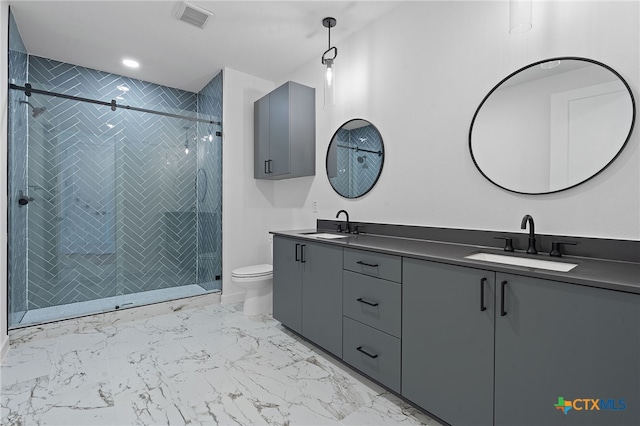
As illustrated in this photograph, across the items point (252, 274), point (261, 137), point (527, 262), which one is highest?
point (261, 137)

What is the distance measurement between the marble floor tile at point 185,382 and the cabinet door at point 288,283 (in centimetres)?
17

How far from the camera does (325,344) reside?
220 cm

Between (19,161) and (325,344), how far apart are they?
2.99m

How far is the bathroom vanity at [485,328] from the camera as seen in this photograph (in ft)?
3.36

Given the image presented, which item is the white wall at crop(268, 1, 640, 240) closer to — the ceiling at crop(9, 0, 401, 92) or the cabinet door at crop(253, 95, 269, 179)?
the ceiling at crop(9, 0, 401, 92)

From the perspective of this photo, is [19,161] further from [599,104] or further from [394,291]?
[599,104]

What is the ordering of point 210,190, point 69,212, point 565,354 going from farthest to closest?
point 210,190 < point 69,212 < point 565,354

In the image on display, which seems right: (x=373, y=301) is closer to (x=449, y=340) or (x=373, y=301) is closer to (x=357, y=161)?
(x=449, y=340)

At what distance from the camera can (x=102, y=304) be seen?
3.04 metres

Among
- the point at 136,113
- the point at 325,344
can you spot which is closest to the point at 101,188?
the point at 136,113

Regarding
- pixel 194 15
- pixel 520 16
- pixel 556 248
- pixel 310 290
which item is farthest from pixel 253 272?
pixel 520 16

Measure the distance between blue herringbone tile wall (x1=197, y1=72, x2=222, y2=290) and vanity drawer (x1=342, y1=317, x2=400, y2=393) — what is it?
Answer: 6.59 feet

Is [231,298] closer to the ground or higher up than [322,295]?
closer to the ground

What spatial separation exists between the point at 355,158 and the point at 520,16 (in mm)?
1480
